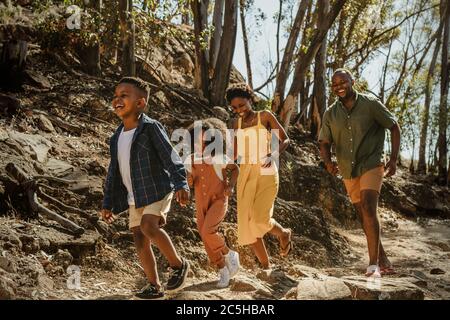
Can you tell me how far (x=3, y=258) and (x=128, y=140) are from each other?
49.6 inches

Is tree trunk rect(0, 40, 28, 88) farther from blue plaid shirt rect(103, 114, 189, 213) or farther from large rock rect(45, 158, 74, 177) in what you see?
blue plaid shirt rect(103, 114, 189, 213)

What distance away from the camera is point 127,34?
30.6 ft

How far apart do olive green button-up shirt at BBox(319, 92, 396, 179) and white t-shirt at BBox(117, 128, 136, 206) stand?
2.22m

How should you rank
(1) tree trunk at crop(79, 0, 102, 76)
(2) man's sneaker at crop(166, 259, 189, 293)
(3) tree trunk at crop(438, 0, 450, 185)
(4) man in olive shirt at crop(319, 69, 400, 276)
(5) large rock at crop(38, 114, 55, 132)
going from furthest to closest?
1. (3) tree trunk at crop(438, 0, 450, 185)
2. (1) tree trunk at crop(79, 0, 102, 76)
3. (5) large rock at crop(38, 114, 55, 132)
4. (4) man in olive shirt at crop(319, 69, 400, 276)
5. (2) man's sneaker at crop(166, 259, 189, 293)

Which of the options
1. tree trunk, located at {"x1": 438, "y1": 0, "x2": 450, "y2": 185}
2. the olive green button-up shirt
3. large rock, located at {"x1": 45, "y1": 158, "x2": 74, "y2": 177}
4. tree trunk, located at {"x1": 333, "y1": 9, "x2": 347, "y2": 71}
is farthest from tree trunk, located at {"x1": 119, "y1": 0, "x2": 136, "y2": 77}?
tree trunk, located at {"x1": 438, "y1": 0, "x2": 450, "y2": 185}

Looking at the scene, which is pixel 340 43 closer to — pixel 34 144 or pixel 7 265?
pixel 34 144

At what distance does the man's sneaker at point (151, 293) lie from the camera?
3.79 m

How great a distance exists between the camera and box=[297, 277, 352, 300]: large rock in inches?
155

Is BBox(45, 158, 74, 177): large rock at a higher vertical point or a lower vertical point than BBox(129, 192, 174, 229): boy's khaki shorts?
higher

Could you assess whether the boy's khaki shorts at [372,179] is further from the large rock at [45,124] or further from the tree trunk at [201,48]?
the tree trunk at [201,48]

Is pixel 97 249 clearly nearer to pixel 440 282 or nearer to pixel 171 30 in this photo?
pixel 440 282

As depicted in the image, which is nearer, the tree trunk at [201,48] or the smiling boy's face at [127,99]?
the smiling boy's face at [127,99]

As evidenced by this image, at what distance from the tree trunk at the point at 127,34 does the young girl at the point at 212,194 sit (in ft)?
16.1

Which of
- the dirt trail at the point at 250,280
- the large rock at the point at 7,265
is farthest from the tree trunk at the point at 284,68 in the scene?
the large rock at the point at 7,265
